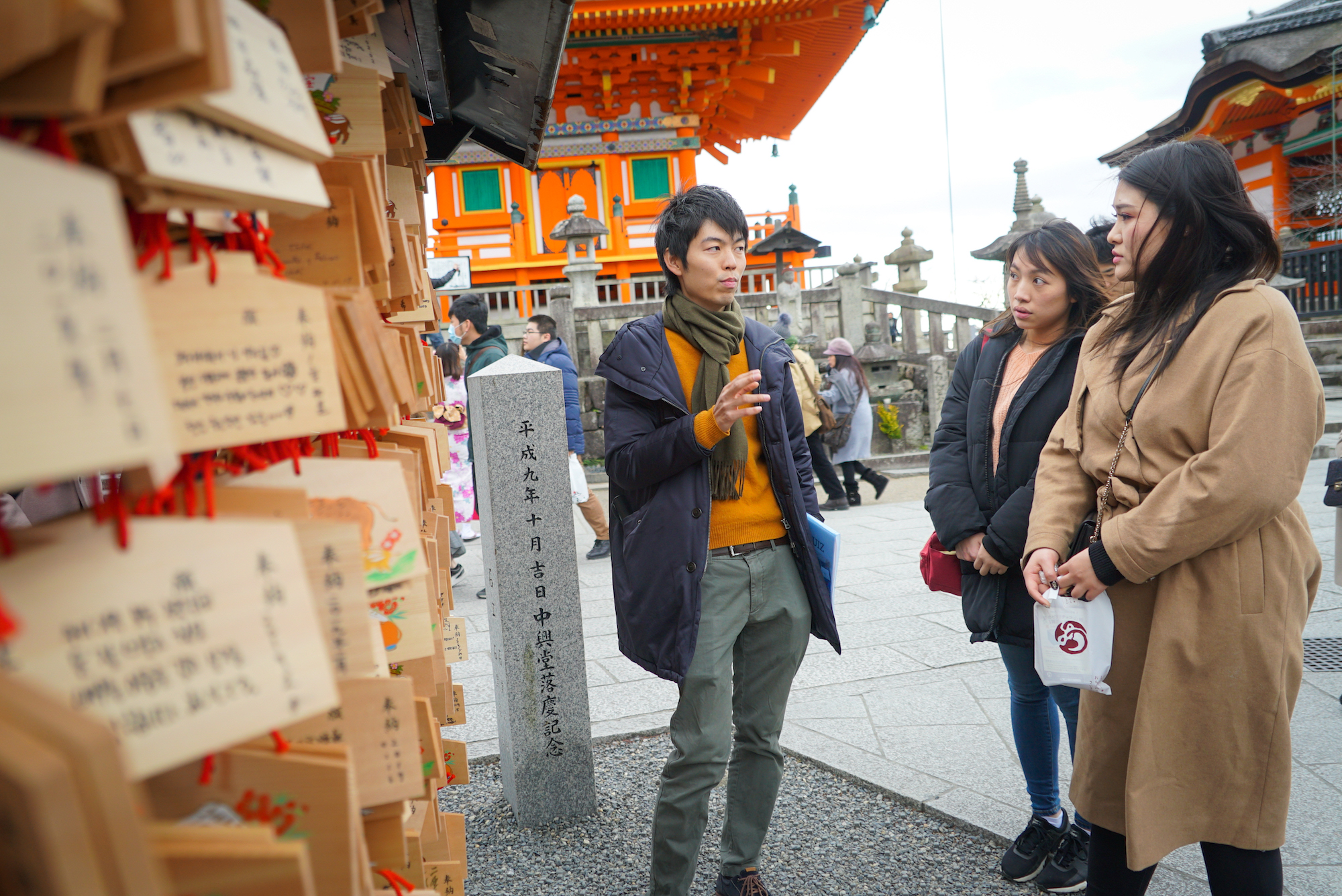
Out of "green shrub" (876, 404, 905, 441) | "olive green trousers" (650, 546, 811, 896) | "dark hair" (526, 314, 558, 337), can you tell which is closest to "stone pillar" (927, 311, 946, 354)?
"green shrub" (876, 404, 905, 441)

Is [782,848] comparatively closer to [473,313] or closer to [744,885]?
[744,885]

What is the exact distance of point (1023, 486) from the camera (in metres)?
2.36

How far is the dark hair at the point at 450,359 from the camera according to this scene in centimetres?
638

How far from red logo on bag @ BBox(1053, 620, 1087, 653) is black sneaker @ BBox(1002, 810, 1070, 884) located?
91 centimetres

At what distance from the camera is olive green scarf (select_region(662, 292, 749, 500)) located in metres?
2.23

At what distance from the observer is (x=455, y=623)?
2195 mm

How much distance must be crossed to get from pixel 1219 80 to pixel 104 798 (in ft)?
50.7

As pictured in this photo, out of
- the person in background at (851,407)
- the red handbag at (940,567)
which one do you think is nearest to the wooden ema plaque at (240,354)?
the red handbag at (940,567)

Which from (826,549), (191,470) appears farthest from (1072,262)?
(191,470)

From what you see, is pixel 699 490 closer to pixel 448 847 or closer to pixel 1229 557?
pixel 448 847

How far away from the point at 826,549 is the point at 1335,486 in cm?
196

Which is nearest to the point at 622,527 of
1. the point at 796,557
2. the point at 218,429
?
the point at 796,557

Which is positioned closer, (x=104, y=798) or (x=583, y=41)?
(x=104, y=798)

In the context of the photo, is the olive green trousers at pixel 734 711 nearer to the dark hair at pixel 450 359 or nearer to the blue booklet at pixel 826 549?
the blue booklet at pixel 826 549
